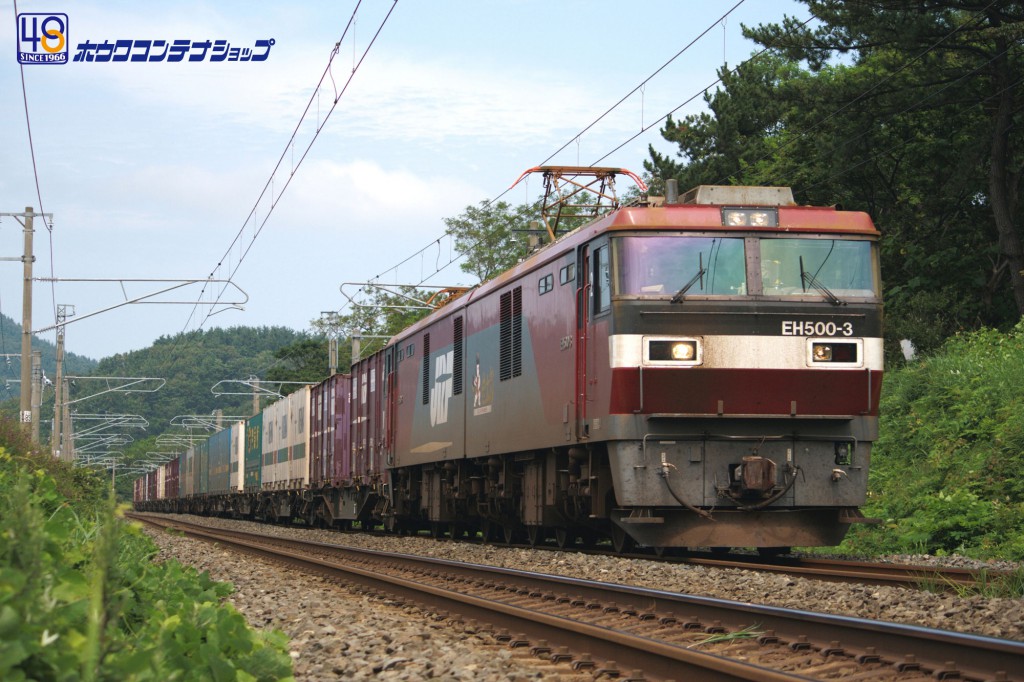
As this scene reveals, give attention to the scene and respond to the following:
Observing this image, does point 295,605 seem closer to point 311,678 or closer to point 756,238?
point 311,678

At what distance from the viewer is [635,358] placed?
37.8 ft

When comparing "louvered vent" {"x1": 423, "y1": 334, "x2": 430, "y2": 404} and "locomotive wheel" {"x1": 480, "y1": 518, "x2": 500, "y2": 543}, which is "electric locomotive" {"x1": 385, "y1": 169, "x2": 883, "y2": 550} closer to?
"locomotive wheel" {"x1": 480, "y1": 518, "x2": 500, "y2": 543}

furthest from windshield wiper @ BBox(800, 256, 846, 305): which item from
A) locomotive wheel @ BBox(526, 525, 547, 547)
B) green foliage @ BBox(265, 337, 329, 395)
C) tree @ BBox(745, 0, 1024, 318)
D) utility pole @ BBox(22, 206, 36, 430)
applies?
Result: green foliage @ BBox(265, 337, 329, 395)

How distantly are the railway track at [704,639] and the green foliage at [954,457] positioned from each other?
5.79 metres

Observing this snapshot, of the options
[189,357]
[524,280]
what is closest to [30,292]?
→ [524,280]

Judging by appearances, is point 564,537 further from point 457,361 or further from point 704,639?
point 704,639

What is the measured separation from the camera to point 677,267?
11.7 m

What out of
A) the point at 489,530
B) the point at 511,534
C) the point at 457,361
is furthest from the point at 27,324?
the point at 511,534

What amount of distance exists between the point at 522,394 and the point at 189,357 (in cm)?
8521

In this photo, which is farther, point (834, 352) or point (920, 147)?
point (920, 147)

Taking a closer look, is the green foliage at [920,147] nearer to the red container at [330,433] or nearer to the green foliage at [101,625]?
the red container at [330,433]

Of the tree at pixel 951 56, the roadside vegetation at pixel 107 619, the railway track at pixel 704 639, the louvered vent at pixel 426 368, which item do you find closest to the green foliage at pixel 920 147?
the tree at pixel 951 56

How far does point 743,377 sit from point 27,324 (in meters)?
19.4

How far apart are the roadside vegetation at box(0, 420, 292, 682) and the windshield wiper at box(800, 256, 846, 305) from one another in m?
6.55
